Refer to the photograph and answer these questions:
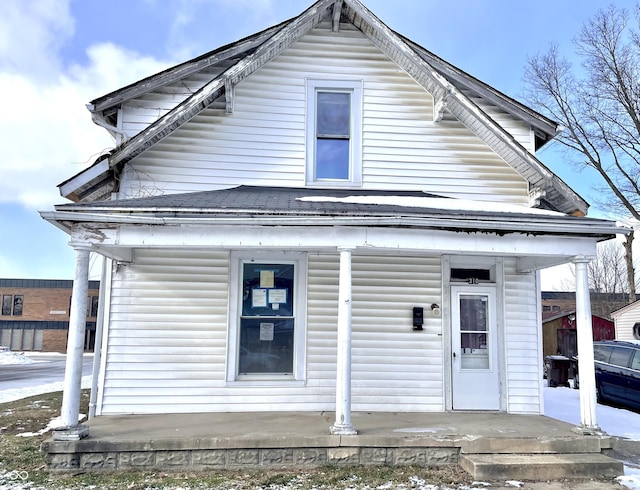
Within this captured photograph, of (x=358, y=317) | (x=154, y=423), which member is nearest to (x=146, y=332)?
(x=154, y=423)

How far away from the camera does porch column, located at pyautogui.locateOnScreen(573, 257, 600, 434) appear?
21.4 ft

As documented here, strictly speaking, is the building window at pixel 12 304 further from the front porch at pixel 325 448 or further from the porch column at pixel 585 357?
the porch column at pixel 585 357

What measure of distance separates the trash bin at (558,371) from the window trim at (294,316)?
1025cm

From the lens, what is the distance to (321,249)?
22.6ft

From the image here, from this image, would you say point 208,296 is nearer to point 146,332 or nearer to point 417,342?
point 146,332

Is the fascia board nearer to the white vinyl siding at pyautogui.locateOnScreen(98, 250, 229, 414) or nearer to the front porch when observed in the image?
the white vinyl siding at pyautogui.locateOnScreen(98, 250, 229, 414)

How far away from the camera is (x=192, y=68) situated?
8.22 meters

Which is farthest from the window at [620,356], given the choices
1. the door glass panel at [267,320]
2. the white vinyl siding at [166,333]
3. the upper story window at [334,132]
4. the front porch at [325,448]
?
the white vinyl siding at [166,333]

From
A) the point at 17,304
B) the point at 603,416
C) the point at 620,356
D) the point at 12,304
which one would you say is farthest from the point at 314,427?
the point at 12,304

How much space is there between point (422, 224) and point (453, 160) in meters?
2.67

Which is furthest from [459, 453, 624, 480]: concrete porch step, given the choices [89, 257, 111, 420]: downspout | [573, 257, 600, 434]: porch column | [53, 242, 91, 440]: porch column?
[89, 257, 111, 420]: downspout

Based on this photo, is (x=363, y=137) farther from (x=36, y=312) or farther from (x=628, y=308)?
(x=36, y=312)

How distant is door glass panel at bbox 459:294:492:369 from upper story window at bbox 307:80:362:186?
2654 millimetres

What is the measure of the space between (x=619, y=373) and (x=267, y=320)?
8.46 meters
